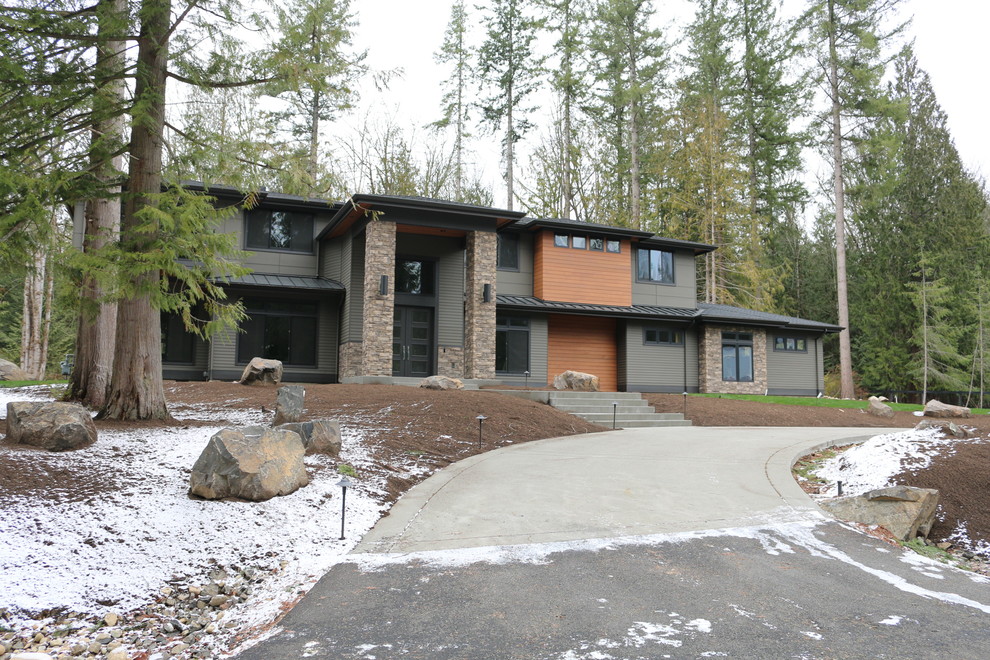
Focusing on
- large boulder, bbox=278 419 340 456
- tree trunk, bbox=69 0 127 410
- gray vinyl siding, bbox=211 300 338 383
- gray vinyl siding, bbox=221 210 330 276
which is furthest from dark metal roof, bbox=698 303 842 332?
tree trunk, bbox=69 0 127 410

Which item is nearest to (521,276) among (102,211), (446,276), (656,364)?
(446,276)

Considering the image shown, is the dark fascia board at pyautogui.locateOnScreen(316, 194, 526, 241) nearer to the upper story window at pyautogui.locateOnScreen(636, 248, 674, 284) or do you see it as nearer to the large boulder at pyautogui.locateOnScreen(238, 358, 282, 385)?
the large boulder at pyautogui.locateOnScreen(238, 358, 282, 385)

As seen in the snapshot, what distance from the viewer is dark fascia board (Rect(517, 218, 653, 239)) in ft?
67.7

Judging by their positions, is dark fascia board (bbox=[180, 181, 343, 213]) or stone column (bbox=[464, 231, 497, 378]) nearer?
stone column (bbox=[464, 231, 497, 378])

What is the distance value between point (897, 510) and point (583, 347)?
15.9m

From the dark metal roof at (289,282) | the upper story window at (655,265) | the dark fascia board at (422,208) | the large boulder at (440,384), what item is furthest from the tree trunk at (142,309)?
the upper story window at (655,265)

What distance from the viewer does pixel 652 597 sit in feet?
13.5

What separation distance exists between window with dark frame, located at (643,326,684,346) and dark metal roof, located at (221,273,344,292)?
1049 centimetres

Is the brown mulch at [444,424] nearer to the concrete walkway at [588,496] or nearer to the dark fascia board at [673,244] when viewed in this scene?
the concrete walkway at [588,496]

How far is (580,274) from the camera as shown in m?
21.4

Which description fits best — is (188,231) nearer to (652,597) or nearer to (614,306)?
(652,597)

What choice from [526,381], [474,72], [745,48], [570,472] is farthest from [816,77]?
[570,472]

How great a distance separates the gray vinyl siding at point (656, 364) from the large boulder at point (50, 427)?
694 inches

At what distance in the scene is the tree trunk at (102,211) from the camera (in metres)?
7.61
